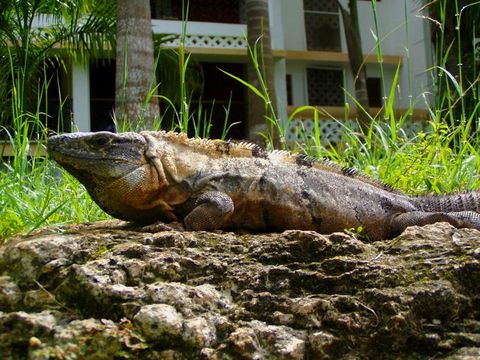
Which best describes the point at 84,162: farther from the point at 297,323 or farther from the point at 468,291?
the point at 468,291

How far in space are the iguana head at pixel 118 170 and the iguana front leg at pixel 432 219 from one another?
1149 millimetres

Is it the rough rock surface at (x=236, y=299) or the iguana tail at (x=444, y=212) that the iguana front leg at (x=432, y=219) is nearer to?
the iguana tail at (x=444, y=212)

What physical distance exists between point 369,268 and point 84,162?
4.11 ft

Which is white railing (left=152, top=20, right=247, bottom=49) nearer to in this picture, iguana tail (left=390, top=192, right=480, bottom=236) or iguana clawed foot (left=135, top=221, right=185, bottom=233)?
iguana tail (left=390, top=192, right=480, bottom=236)

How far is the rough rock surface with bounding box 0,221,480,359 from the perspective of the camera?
6.92ft

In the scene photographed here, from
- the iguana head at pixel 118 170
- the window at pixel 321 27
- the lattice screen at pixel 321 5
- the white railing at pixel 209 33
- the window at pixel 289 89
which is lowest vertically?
the iguana head at pixel 118 170

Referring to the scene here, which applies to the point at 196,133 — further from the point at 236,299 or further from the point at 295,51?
the point at 295,51

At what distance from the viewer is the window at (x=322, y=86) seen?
23.6 m

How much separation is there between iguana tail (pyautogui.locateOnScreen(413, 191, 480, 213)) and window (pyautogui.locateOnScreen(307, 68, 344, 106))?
19.9 m

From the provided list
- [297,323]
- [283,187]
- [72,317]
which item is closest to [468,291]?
[297,323]

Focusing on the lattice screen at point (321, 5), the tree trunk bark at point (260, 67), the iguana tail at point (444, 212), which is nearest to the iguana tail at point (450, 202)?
the iguana tail at point (444, 212)

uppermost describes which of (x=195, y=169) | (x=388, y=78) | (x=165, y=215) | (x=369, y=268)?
(x=388, y=78)

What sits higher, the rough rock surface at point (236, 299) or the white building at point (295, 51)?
the white building at point (295, 51)

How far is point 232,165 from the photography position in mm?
3277
